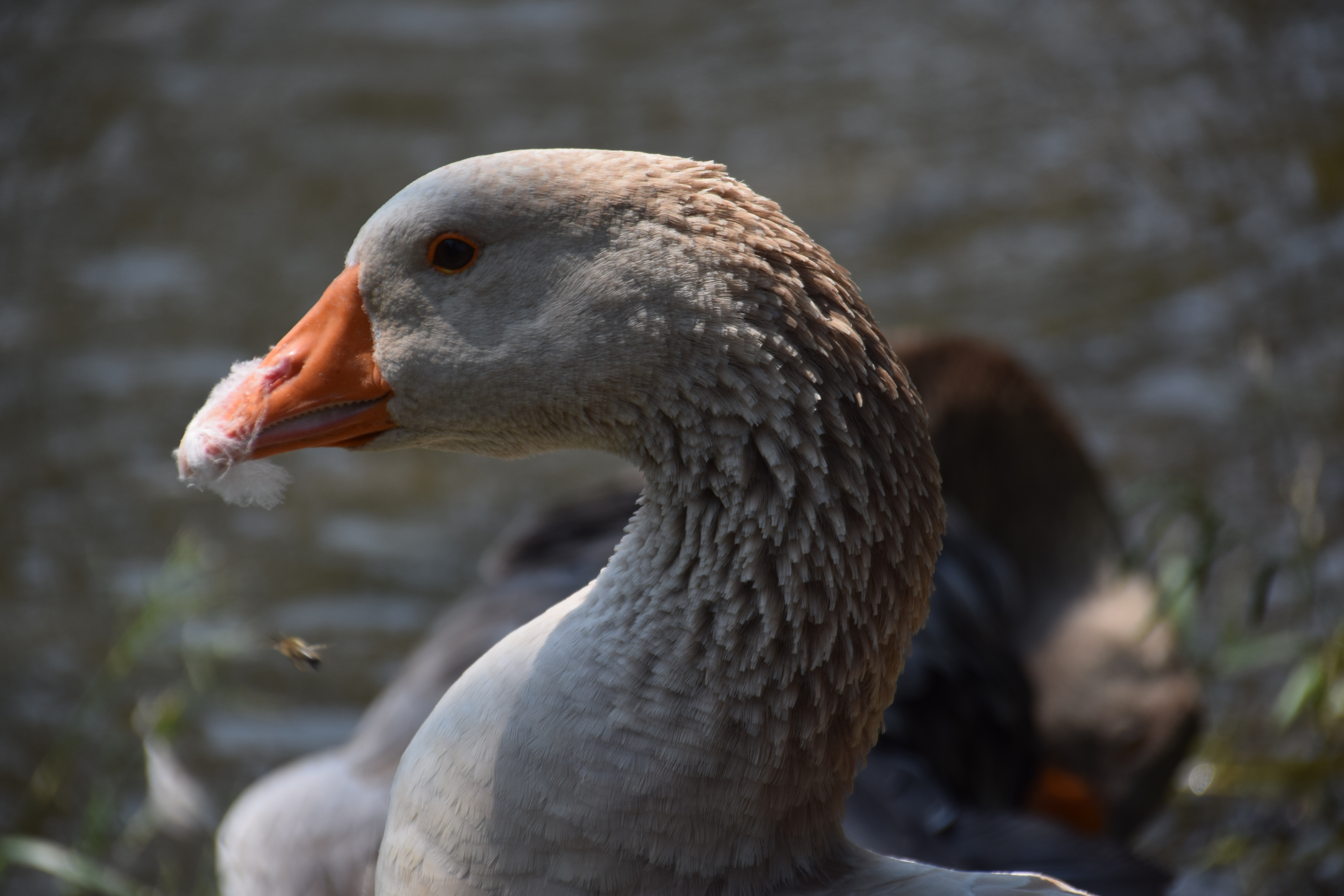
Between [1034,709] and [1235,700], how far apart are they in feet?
3.07

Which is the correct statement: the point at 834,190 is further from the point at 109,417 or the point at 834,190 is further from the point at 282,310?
the point at 109,417

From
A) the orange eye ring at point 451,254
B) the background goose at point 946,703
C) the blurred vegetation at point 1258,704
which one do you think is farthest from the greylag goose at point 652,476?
the blurred vegetation at point 1258,704

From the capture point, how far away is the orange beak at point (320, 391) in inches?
79.0

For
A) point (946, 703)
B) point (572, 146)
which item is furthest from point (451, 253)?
point (572, 146)

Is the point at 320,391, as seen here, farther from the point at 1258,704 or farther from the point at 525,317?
the point at 1258,704

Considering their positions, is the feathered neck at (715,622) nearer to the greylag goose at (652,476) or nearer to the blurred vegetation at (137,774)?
the greylag goose at (652,476)

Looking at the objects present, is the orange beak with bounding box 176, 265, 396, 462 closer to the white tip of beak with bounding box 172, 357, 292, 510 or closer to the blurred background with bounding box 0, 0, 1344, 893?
the white tip of beak with bounding box 172, 357, 292, 510

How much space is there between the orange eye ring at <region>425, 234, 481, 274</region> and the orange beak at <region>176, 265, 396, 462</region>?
133 mm

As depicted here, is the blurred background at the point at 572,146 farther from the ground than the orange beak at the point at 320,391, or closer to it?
closer to it

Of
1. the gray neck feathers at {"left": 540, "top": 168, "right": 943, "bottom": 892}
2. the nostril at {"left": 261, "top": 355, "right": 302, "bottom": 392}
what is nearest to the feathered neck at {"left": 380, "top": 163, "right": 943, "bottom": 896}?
the gray neck feathers at {"left": 540, "top": 168, "right": 943, "bottom": 892}

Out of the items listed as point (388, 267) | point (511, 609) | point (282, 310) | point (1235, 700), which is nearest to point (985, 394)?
point (1235, 700)

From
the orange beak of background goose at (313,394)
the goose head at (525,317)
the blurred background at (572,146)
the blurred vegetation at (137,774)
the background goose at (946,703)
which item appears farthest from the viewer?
the blurred background at (572,146)

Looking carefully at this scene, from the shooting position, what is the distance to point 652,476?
1993mm

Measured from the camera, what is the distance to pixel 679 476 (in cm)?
196
